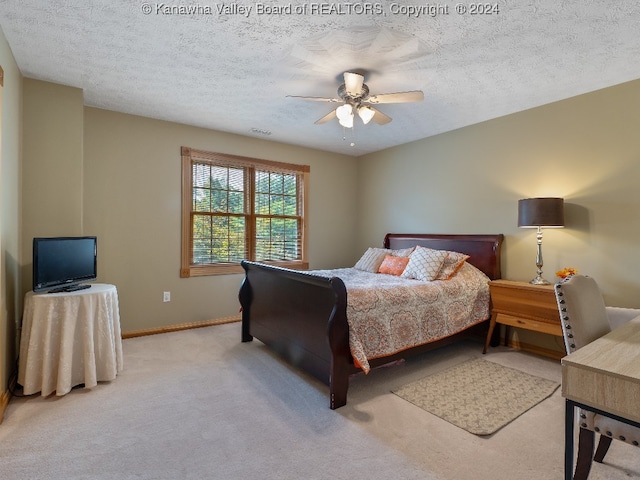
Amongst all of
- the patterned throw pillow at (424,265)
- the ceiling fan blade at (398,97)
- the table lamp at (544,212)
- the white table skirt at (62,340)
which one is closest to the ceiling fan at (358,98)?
the ceiling fan blade at (398,97)

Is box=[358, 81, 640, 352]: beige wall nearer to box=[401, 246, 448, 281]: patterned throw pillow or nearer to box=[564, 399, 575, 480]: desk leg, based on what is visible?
box=[401, 246, 448, 281]: patterned throw pillow

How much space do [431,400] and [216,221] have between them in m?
3.34

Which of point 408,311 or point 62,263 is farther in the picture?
point 408,311

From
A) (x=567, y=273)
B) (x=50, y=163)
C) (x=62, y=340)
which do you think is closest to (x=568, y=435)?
(x=567, y=273)

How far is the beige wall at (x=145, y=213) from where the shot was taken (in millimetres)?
3654

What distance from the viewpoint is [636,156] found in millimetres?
2875

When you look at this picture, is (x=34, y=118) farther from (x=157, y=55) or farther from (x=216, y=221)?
(x=216, y=221)

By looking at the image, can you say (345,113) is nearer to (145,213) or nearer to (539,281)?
(539,281)

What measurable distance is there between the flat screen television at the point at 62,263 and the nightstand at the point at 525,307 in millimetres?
3864

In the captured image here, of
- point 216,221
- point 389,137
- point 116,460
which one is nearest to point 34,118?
point 216,221

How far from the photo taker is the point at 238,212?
182 inches

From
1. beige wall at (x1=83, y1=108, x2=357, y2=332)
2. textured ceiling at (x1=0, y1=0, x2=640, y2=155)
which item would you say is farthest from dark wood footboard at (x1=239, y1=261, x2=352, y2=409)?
textured ceiling at (x1=0, y1=0, x2=640, y2=155)

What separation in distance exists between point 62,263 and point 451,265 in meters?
Answer: 3.70

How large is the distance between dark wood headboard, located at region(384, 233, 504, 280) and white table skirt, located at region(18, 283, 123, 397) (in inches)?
144
